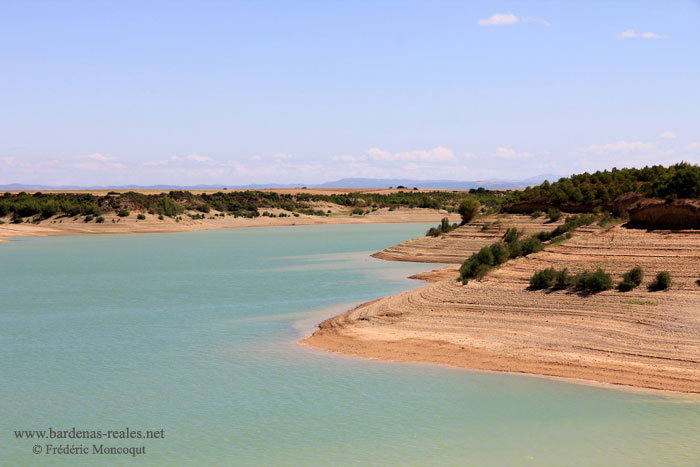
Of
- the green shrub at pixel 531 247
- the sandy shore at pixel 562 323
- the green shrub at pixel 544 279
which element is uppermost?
the green shrub at pixel 531 247

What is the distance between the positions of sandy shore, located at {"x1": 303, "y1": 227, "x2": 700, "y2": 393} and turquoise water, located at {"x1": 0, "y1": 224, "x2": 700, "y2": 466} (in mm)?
980

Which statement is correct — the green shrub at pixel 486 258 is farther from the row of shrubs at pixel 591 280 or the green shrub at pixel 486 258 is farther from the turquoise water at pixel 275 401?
the turquoise water at pixel 275 401

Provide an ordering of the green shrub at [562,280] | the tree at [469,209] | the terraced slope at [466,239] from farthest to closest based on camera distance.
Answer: the tree at [469,209] → the terraced slope at [466,239] → the green shrub at [562,280]

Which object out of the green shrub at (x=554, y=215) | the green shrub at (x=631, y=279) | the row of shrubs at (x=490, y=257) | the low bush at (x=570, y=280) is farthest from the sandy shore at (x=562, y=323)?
the green shrub at (x=554, y=215)

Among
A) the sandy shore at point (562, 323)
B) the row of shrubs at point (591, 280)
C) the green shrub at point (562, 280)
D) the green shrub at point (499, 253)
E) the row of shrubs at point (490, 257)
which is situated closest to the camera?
the sandy shore at point (562, 323)

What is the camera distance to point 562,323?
20.4 meters

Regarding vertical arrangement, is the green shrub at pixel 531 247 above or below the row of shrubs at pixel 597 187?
below

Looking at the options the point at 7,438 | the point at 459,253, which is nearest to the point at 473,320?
the point at 7,438

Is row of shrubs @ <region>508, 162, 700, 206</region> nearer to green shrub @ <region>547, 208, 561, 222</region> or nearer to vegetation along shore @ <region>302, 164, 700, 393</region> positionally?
green shrub @ <region>547, 208, 561, 222</region>

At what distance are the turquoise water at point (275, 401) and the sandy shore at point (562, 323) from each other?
3.22ft

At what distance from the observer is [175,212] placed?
96.8 meters

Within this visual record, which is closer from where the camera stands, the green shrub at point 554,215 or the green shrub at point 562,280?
the green shrub at point 562,280

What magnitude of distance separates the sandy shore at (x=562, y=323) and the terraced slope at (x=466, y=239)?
15607mm

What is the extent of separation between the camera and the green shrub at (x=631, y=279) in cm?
2144
